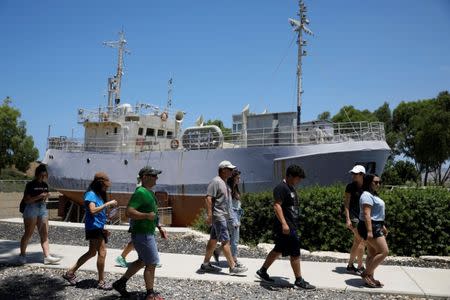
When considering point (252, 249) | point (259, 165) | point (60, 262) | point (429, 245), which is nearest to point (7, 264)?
point (60, 262)

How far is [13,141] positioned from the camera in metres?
46.6

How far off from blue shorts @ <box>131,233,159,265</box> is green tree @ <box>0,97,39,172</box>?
Answer: 47986 mm

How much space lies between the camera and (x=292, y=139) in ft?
55.9

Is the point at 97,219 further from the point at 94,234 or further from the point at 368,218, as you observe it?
the point at 368,218

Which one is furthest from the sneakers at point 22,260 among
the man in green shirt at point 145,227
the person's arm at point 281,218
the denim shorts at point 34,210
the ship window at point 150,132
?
A: the ship window at point 150,132

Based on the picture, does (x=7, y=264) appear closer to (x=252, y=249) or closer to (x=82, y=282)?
(x=82, y=282)

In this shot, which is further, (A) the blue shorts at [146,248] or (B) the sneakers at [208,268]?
(B) the sneakers at [208,268]

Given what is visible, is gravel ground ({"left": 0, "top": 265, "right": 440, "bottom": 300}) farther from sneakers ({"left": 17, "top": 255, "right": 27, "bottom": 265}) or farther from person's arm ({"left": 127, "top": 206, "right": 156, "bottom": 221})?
person's arm ({"left": 127, "top": 206, "right": 156, "bottom": 221})

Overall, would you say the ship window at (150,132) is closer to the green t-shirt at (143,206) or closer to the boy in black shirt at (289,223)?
the boy in black shirt at (289,223)

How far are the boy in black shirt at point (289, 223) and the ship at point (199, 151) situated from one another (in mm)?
10124

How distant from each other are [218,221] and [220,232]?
18 cm

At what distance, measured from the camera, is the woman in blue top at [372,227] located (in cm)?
580

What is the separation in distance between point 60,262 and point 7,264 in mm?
866

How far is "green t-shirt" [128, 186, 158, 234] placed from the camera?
16.4 feet
